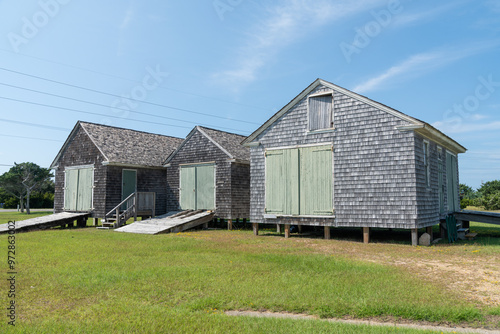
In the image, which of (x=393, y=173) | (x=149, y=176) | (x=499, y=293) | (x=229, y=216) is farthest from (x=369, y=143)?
(x=149, y=176)

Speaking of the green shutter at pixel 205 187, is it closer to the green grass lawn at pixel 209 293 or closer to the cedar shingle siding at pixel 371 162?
the cedar shingle siding at pixel 371 162

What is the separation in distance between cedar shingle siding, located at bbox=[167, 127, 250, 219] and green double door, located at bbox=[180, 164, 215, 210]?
0.32 meters

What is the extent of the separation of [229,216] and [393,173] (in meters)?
9.97

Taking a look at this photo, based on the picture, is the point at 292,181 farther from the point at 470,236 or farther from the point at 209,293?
the point at 209,293

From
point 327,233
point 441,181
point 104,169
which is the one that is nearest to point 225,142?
point 104,169

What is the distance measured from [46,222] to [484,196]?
161 ft

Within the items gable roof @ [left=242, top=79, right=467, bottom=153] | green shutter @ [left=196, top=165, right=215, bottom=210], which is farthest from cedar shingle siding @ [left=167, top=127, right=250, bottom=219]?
gable roof @ [left=242, top=79, right=467, bottom=153]

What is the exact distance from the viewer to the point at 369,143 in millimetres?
14586

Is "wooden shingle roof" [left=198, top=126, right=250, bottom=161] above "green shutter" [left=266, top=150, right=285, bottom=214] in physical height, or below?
above

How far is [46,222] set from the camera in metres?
20.4

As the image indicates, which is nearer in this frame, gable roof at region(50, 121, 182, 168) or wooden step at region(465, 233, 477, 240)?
wooden step at region(465, 233, 477, 240)

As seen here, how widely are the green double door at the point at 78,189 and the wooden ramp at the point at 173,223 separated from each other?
5.71 m

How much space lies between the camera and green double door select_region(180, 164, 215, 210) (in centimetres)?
2203

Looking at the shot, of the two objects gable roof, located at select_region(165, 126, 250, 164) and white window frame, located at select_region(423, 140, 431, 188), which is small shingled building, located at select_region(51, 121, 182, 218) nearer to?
gable roof, located at select_region(165, 126, 250, 164)
